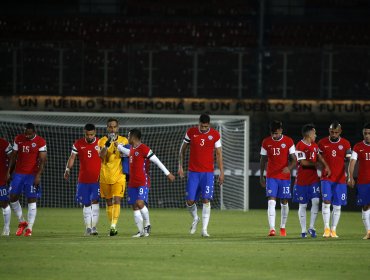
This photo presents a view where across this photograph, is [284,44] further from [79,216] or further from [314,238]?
[314,238]

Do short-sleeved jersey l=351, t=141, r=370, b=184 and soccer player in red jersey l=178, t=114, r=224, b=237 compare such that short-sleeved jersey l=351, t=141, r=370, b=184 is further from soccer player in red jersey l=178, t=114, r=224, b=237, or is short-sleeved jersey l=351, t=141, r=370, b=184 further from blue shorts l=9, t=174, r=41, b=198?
blue shorts l=9, t=174, r=41, b=198

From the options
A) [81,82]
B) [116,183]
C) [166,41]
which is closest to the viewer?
[116,183]

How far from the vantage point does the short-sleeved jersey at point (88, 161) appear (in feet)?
52.5

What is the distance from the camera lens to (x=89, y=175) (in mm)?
15992

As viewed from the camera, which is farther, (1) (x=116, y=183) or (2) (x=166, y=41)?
(2) (x=166, y=41)

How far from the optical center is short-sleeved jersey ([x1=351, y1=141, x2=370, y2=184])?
1558 centimetres

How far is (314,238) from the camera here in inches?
609

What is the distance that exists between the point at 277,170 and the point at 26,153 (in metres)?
4.11

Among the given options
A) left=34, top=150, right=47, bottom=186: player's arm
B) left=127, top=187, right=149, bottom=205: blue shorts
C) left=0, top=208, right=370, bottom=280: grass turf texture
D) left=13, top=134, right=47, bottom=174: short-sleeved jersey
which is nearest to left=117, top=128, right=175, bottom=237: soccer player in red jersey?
left=127, top=187, right=149, bottom=205: blue shorts

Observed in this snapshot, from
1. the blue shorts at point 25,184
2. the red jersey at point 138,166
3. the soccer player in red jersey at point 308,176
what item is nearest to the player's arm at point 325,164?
the soccer player in red jersey at point 308,176

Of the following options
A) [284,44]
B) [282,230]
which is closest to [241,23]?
[284,44]

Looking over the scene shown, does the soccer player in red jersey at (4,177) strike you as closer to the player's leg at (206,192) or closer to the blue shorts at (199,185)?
the blue shorts at (199,185)

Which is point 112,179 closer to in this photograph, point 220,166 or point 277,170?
point 220,166

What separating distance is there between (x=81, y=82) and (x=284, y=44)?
871cm
